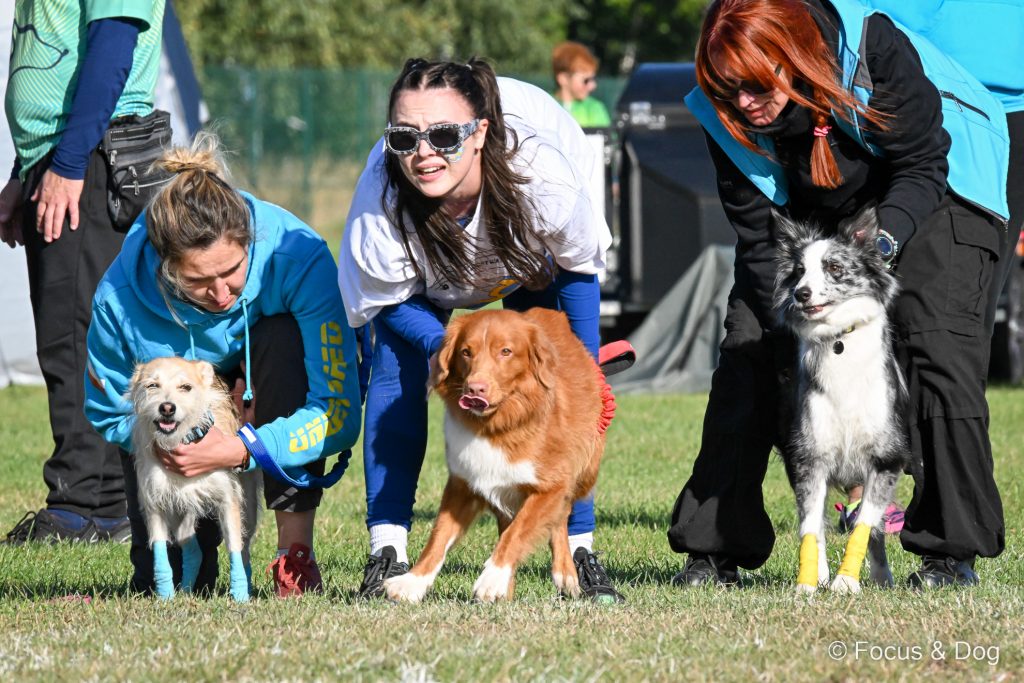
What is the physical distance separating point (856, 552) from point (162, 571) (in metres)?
2.34

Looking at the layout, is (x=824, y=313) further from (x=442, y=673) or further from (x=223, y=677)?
(x=223, y=677)

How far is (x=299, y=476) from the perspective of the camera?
509 centimetres

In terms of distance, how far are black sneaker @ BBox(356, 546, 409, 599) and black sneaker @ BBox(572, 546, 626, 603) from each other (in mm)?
617

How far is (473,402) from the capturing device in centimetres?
452

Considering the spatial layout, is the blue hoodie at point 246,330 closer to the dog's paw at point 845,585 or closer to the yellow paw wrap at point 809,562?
the yellow paw wrap at point 809,562

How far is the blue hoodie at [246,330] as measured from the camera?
16.3ft

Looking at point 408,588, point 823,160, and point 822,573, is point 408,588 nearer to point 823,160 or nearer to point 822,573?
point 822,573

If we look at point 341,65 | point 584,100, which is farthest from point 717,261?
point 341,65

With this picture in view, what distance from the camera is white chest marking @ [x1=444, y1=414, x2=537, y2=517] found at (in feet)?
15.3

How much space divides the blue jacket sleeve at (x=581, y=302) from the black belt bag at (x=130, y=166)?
211 centimetres

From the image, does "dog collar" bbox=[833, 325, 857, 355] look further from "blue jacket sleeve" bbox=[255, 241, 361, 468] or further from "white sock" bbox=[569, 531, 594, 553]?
"blue jacket sleeve" bbox=[255, 241, 361, 468]

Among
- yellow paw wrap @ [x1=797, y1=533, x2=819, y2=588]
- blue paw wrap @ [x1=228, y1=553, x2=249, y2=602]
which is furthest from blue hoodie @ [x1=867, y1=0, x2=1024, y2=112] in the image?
blue paw wrap @ [x1=228, y1=553, x2=249, y2=602]

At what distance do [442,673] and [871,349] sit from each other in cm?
193

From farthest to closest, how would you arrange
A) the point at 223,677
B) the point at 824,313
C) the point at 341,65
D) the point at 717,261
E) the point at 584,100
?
the point at 341,65 < the point at 584,100 < the point at 717,261 < the point at 824,313 < the point at 223,677
